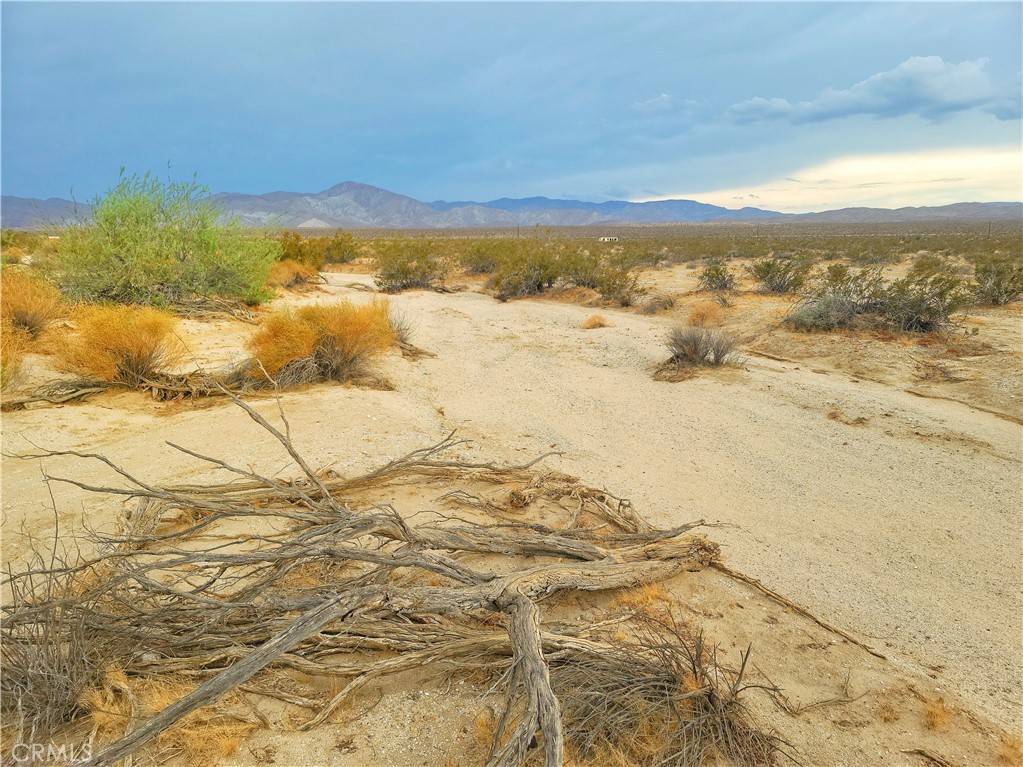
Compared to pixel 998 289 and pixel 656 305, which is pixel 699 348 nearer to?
pixel 656 305

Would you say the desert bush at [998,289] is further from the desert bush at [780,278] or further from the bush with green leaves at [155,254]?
the bush with green leaves at [155,254]

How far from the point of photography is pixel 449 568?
2947 mm

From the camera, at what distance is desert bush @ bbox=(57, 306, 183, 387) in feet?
25.0

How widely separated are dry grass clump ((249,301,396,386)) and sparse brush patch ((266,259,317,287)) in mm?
10226

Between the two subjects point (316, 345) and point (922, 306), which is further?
point (922, 306)

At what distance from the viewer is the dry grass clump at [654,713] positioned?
2.42m

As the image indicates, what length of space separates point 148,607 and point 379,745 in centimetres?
146

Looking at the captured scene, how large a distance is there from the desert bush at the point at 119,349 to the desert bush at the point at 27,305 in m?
1.98

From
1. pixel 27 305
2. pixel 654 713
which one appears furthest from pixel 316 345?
pixel 654 713

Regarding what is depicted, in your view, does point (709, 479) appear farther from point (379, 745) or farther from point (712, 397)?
point (379, 745)

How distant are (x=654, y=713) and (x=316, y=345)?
292 inches

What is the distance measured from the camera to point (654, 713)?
2.53 m

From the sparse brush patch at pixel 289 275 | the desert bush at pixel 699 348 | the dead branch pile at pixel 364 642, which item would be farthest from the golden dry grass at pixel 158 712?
the sparse brush patch at pixel 289 275

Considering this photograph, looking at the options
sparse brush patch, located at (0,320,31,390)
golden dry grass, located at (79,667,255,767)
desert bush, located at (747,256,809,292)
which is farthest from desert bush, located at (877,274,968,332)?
sparse brush patch, located at (0,320,31,390)
